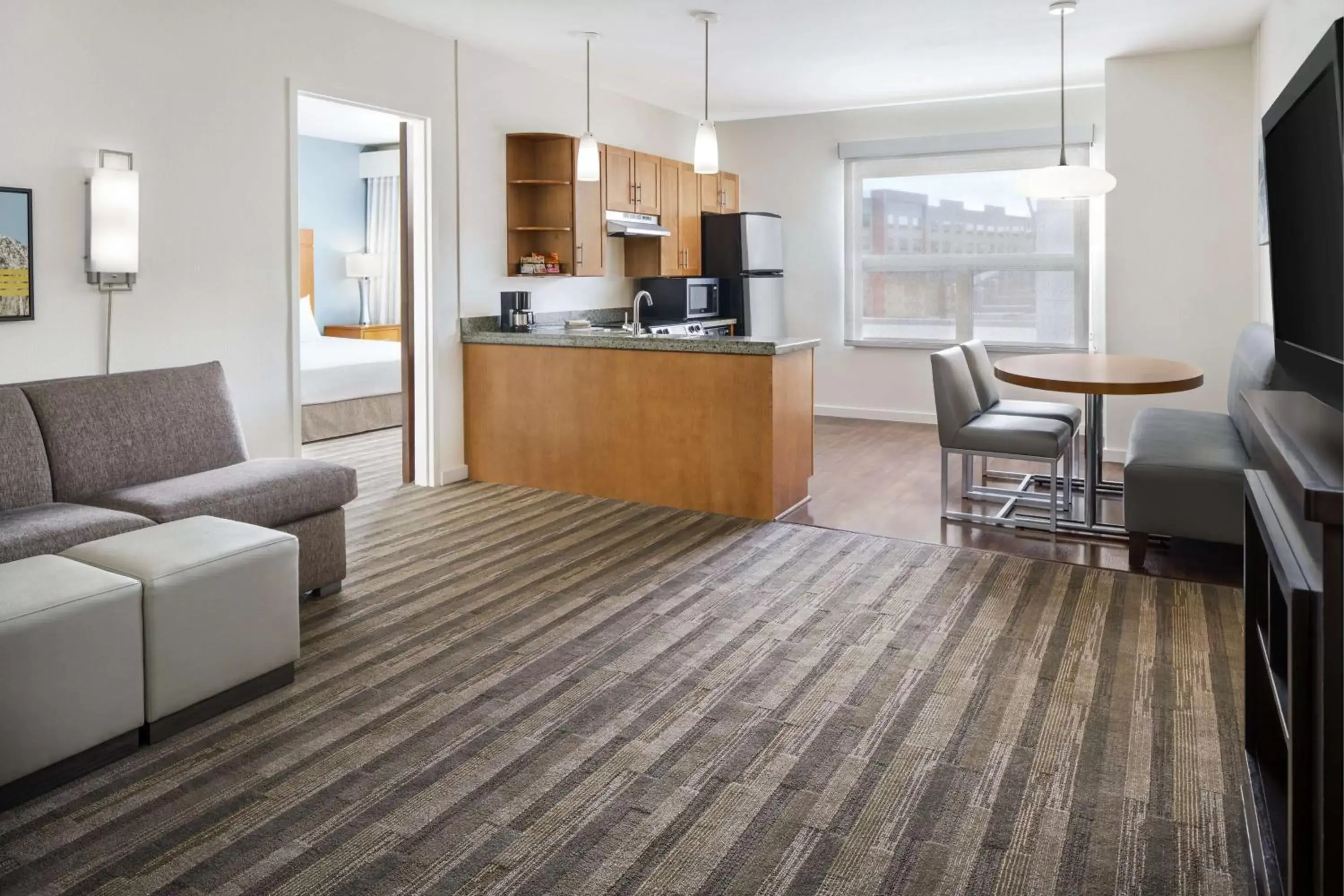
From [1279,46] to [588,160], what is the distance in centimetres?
339

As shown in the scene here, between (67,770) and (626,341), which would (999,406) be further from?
(67,770)

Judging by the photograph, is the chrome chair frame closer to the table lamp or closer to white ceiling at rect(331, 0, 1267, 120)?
white ceiling at rect(331, 0, 1267, 120)

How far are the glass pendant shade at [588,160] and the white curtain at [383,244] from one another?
16.2ft

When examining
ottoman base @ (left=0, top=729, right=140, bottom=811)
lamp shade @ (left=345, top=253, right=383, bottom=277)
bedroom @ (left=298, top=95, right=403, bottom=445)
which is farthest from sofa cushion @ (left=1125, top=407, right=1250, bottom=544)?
lamp shade @ (left=345, top=253, right=383, bottom=277)

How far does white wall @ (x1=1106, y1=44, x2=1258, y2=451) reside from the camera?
5758 mm

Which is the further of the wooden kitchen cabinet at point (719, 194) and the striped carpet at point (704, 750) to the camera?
the wooden kitchen cabinet at point (719, 194)

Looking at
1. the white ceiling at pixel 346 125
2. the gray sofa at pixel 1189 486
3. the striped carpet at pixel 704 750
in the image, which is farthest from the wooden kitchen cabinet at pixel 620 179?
the gray sofa at pixel 1189 486

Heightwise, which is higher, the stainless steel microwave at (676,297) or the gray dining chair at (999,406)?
the stainless steel microwave at (676,297)

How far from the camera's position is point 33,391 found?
337cm

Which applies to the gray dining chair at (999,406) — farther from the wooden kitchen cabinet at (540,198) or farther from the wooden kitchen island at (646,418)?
the wooden kitchen cabinet at (540,198)

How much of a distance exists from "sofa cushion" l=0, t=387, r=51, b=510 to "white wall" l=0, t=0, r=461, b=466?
438 millimetres

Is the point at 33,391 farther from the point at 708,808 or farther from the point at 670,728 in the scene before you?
the point at 708,808

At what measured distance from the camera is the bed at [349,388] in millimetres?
6965

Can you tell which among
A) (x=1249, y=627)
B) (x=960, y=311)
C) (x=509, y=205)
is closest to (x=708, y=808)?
(x=1249, y=627)
